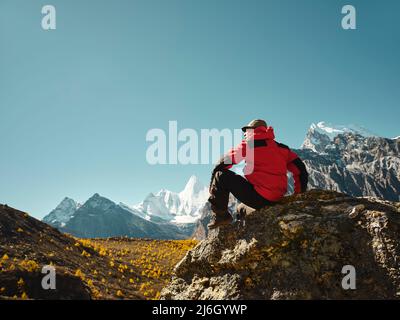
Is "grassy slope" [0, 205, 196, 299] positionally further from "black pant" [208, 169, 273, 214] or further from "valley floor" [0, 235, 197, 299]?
"black pant" [208, 169, 273, 214]

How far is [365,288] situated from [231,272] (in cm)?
277

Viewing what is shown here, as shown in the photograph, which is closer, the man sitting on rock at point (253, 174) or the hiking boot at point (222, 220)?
the man sitting on rock at point (253, 174)

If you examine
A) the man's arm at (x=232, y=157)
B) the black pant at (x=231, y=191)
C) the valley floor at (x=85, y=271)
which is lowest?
the valley floor at (x=85, y=271)

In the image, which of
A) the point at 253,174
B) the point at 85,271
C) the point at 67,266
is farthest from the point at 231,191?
the point at 85,271

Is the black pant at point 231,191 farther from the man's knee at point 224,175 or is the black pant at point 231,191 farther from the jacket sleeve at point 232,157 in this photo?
the jacket sleeve at point 232,157

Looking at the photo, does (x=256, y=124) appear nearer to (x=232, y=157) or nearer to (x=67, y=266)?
(x=232, y=157)

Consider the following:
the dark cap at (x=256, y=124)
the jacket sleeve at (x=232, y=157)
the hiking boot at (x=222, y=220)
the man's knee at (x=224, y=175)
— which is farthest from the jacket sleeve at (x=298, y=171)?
the hiking boot at (x=222, y=220)

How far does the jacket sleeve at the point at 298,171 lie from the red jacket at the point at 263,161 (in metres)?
0.48

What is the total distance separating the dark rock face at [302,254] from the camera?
232 inches

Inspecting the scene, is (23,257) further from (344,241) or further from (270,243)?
(344,241)

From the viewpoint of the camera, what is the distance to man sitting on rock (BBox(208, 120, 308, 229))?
298 inches

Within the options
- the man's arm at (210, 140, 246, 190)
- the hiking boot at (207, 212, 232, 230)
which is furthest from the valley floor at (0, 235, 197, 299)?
the man's arm at (210, 140, 246, 190)

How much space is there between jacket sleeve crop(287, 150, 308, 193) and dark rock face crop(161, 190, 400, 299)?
15.2 inches
